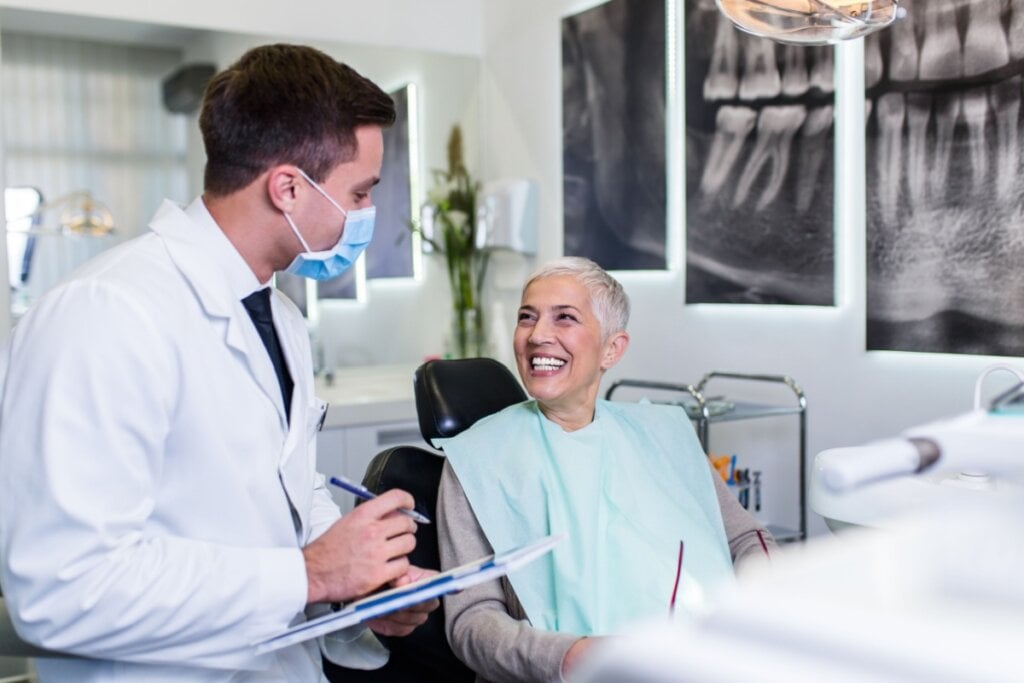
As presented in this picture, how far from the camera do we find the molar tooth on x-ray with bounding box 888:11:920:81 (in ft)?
8.02

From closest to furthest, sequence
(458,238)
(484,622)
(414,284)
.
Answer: (484,622) < (458,238) < (414,284)

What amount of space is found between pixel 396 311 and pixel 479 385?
2.10 m

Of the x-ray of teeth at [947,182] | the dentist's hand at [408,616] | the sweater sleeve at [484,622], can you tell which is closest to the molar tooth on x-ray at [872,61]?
the x-ray of teeth at [947,182]

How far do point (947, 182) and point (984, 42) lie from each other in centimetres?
32

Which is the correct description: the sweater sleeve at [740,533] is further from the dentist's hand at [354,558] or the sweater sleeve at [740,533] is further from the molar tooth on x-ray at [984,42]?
the molar tooth on x-ray at [984,42]

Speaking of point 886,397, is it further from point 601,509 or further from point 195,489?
point 195,489

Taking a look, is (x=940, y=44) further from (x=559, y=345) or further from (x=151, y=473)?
(x=151, y=473)

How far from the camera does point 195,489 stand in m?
1.16

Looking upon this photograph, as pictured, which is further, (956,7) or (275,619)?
(956,7)

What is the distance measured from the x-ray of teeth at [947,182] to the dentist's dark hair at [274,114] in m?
1.64

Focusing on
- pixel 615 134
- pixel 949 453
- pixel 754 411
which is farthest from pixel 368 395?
pixel 949 453

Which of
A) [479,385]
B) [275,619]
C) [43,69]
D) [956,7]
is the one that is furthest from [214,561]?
[43,69]

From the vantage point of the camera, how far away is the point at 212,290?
1.21 meters

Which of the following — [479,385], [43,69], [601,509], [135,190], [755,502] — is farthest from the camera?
[135,190]
